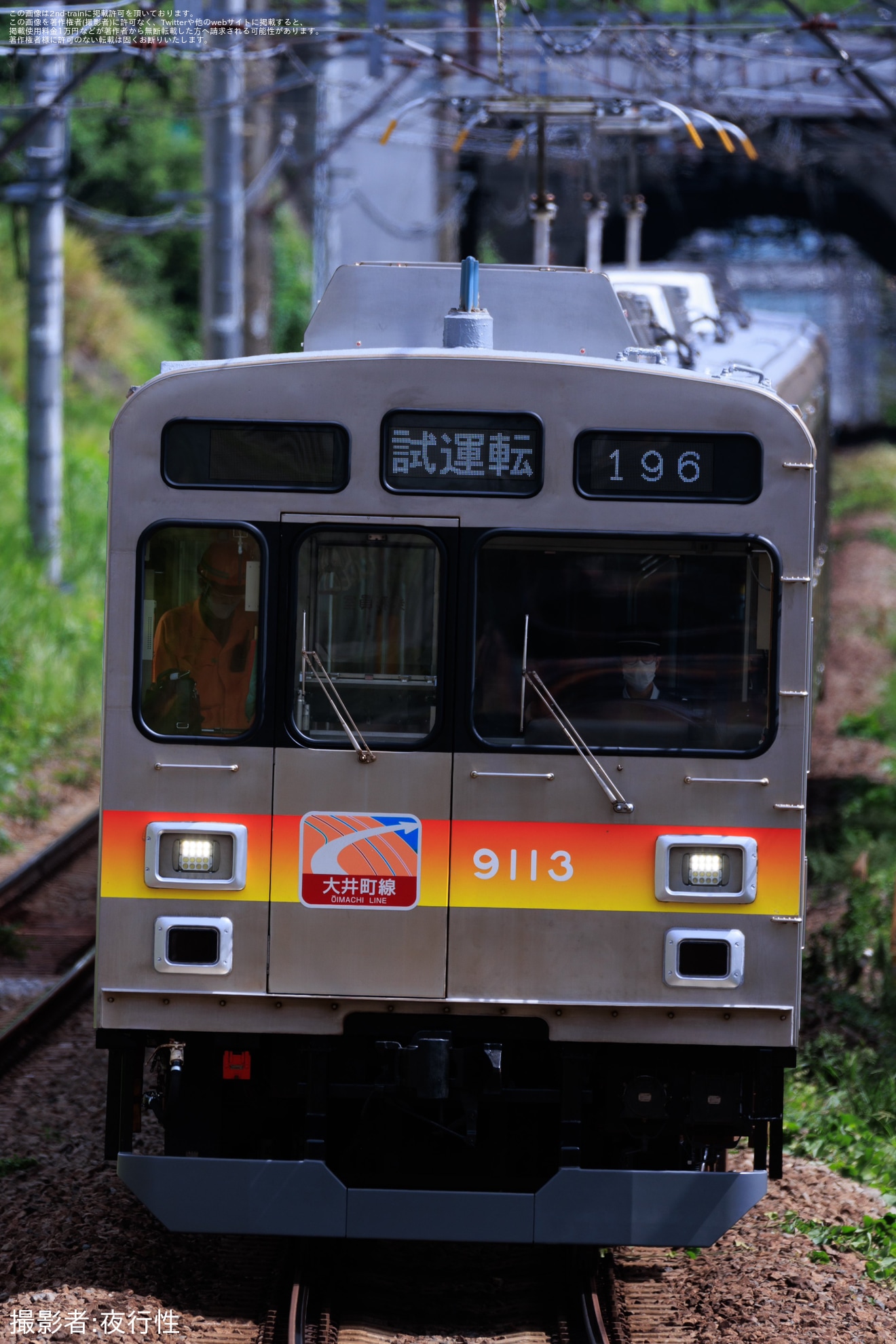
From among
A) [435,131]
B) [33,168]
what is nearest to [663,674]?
[33,168]

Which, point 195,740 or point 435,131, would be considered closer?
point 195,740

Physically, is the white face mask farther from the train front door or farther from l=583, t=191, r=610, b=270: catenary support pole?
l=583, t=191, r=610, b=270: catenary support pole

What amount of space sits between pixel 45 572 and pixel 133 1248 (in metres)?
12.7

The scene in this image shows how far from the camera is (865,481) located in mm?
36156

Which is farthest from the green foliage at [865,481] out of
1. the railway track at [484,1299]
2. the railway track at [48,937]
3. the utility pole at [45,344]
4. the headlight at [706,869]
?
the headlight at [706,869]

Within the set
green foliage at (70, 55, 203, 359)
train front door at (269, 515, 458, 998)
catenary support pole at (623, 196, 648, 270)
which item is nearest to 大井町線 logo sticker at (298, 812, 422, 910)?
train front door at (269, 515, 458, 998)

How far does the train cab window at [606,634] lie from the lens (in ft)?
17.3

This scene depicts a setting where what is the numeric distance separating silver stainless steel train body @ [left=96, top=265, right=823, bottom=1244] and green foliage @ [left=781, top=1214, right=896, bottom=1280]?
3.81 ft

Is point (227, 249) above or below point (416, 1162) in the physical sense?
above

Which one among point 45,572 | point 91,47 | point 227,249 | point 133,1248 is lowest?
point 45,572

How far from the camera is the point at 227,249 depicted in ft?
57.1

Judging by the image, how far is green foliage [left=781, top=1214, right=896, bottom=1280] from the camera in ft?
19.3

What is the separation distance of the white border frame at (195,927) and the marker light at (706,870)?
58.5 inches

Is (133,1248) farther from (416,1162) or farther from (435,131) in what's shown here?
(435,131)
